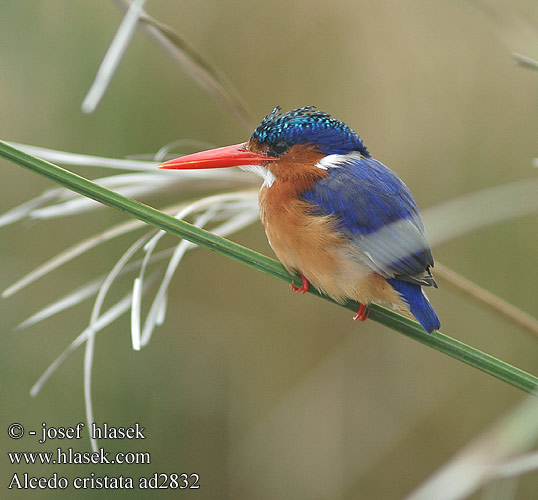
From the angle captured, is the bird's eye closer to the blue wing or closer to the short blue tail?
the blue wing

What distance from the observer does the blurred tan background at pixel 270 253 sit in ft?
7.45

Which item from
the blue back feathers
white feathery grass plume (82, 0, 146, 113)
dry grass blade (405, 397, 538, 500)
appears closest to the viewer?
white feathery grass plume (82, 0, 146, 113)

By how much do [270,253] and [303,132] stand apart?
1.13 metres

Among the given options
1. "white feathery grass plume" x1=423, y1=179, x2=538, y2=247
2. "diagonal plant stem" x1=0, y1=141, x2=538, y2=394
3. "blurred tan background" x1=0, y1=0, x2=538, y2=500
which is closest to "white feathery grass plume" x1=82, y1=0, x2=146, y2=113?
"diagonal plant stem" x1=0, y1=141, x2=538, y2=394

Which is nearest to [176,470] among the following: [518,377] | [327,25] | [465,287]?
[465,287]

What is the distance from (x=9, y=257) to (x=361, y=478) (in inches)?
63.5

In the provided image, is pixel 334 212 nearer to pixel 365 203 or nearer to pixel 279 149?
pixel 365 203

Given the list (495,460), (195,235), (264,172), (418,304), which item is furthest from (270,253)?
(495,460)

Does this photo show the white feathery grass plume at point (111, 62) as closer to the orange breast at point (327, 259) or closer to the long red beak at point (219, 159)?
the long red beak at point (219, 159)

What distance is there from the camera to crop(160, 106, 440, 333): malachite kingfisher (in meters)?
1.33

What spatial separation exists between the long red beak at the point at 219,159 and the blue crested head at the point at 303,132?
40 millimetres

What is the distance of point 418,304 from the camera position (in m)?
1.29

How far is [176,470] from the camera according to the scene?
7.56 ft

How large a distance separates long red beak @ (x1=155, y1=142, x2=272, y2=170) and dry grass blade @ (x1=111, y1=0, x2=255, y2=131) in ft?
0.36
